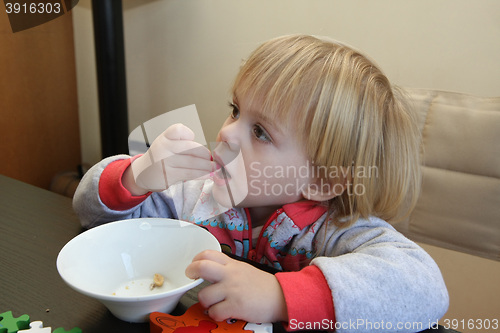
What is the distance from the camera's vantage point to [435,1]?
1.34 meters

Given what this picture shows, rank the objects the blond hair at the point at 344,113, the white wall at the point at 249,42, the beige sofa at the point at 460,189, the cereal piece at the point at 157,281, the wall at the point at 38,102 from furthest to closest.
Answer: the wall at the point at 38,102 → the white wall at the point at 249,42 → the beige sofa at the point at 460,189 → the blond hair at the point at 344,113 → the cereal piece at the point at 157,281

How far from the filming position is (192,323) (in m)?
0.50

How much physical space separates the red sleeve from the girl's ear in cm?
23

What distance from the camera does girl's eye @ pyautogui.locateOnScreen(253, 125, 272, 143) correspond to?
2.35 feet

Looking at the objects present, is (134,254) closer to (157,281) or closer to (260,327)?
(157,281)

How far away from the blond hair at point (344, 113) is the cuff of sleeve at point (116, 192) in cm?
24

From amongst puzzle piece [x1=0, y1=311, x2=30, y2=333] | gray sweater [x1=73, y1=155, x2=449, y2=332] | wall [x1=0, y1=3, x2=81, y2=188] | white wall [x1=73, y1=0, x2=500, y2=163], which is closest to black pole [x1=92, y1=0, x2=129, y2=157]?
white wall [x1=73, y1=0, x2=500, y2=163]

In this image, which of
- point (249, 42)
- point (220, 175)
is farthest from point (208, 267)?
point (249, 42)

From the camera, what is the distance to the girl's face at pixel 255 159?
713 millimetres

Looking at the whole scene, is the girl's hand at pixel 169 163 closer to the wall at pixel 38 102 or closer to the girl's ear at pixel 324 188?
the girl's ear at pixel 324 188

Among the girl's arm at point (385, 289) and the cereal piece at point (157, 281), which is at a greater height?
the girl's arm at point (385, 289)

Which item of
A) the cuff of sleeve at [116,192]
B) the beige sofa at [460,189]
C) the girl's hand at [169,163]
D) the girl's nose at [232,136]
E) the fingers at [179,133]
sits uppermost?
the fingers at [179,133]

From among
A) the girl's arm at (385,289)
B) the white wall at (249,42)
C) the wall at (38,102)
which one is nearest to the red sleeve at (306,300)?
the girl's arm at (385,289)

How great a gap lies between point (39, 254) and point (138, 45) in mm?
1545
